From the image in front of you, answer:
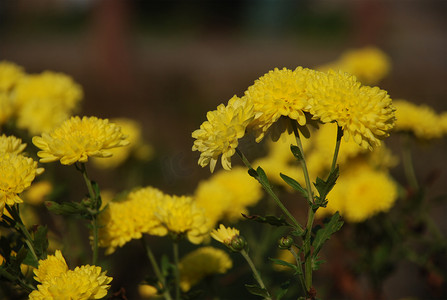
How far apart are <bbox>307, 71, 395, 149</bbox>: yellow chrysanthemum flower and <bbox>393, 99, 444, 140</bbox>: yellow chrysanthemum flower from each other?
2.80ft

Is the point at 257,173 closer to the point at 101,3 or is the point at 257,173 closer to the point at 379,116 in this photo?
the point at 379,116

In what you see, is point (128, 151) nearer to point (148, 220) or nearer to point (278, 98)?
point (148, 220)

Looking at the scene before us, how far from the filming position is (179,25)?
1466 cm

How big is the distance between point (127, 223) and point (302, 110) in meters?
0.50

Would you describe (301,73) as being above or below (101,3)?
above

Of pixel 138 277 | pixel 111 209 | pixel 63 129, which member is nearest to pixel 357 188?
pixel 111 209

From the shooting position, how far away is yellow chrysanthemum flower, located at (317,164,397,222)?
1.65 m

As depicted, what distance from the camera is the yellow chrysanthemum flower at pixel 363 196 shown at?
1.65 meters

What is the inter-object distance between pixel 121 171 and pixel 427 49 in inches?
405

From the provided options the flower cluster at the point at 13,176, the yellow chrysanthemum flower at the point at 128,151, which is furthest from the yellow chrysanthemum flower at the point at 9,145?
the yellow chrysanthemum flower at the point at 128,151

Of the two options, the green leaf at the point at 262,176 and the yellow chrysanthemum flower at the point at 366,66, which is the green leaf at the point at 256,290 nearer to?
the green leaf at the point at 262,176

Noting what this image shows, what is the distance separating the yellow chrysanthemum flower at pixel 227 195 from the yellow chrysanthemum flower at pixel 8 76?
77 centimetres

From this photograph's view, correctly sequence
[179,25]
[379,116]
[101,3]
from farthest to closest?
[179,25], [101,3], [379,116]

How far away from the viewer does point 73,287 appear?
3.12 feet
